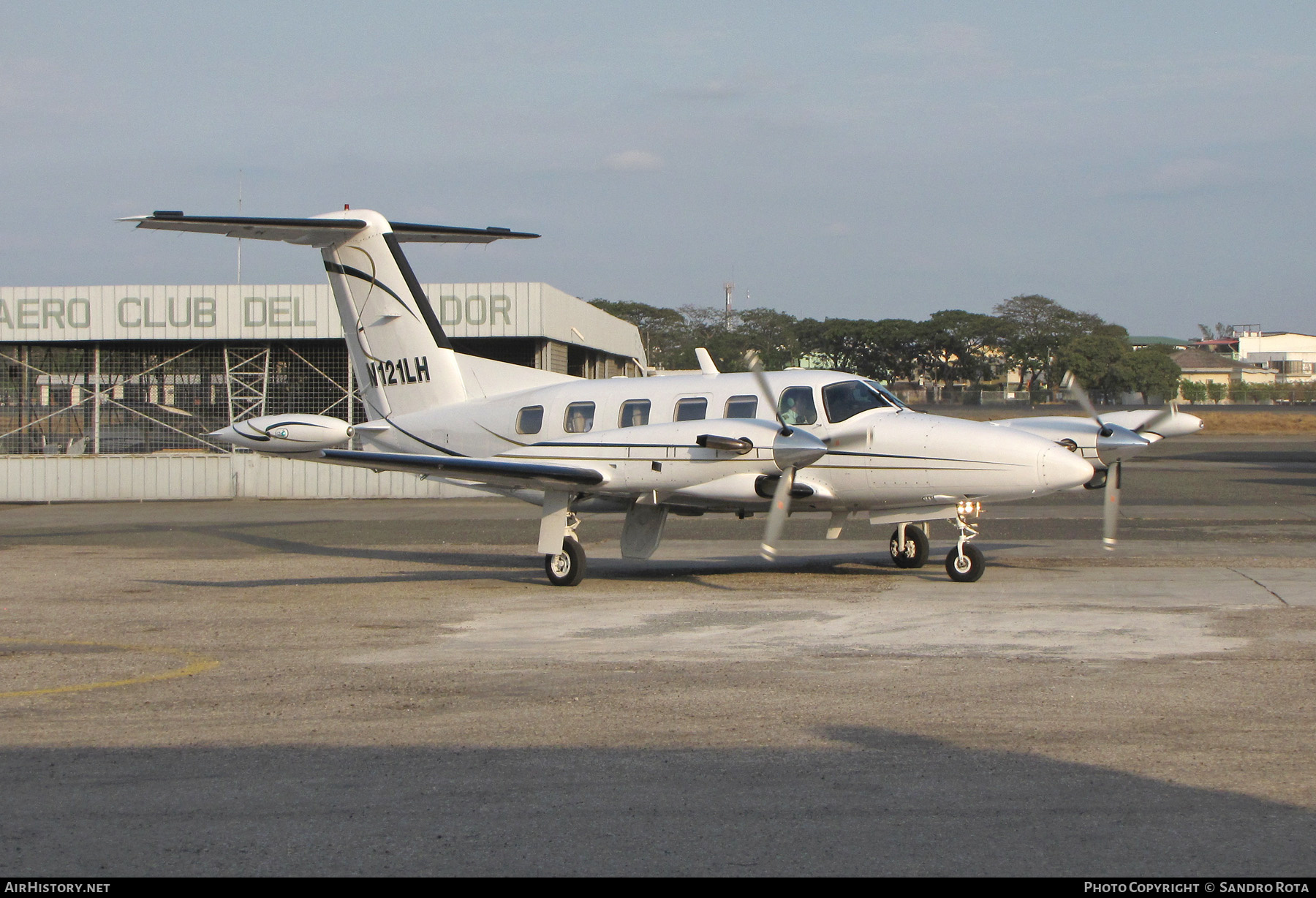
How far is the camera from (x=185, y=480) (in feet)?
96.2

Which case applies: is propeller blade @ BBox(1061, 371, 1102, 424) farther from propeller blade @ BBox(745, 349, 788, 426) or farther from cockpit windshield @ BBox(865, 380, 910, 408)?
propeller blade @ BBox(745, 349, 788, 426)

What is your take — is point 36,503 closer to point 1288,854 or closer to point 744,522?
point 744,522

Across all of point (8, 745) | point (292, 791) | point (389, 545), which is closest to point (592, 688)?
point (292, 791)

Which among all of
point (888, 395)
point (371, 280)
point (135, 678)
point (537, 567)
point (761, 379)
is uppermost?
point (371, 280)

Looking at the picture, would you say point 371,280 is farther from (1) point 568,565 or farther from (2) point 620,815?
(2) point 620,815

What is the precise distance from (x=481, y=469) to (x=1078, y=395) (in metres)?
7.35

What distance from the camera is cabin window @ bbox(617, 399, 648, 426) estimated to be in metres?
14.4

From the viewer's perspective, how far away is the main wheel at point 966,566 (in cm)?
1345

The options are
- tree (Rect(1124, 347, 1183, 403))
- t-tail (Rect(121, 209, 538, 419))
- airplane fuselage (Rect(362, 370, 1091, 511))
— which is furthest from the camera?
tree (Rect(1124, 347, 1183, 403))

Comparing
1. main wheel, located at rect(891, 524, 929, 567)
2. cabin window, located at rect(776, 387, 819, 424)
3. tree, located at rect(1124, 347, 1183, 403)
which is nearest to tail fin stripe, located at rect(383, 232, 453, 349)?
cabin window, located at rect(776, 387, 819, 424)

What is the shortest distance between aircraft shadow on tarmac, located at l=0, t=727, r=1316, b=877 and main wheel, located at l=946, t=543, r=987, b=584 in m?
7.16

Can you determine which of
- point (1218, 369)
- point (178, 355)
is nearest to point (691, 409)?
point (178, 355)

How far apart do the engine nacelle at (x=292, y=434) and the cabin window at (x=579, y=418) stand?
303cm

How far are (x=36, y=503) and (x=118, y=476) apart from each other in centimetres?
215
